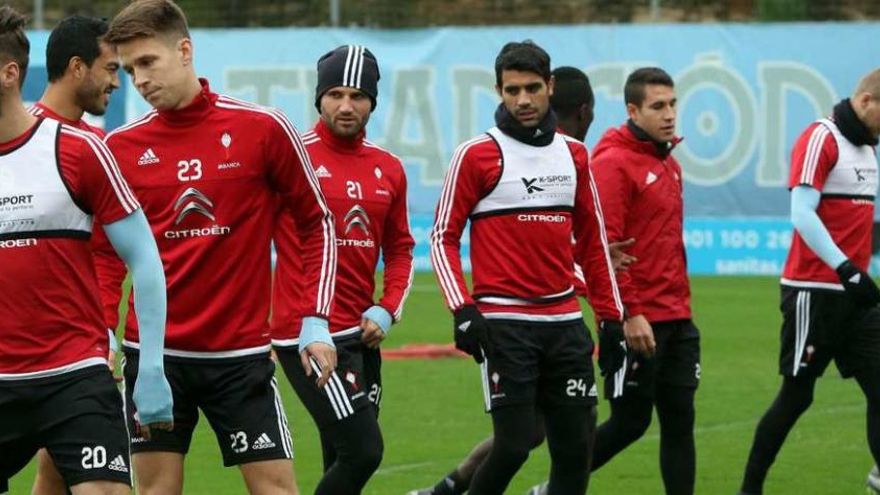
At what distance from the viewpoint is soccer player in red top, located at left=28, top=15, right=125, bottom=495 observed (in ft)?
24.1

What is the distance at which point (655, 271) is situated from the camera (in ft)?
29.2

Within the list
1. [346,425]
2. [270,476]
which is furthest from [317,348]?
[346,425]

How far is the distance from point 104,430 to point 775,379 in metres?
9.93

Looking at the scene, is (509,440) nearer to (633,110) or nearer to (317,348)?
(317,348)

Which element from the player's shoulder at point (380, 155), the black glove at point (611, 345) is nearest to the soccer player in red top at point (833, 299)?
the black glove at point (611, 345)

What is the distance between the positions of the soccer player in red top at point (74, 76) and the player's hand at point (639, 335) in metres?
2.72

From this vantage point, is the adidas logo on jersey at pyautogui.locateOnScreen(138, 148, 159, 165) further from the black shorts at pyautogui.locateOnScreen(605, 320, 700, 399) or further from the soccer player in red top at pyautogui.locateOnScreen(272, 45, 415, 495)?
the black shorts at pyautogui.locateOnScreen(605, 320, 700, 399)

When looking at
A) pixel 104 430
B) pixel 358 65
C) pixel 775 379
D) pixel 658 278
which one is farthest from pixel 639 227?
pixel 775 379

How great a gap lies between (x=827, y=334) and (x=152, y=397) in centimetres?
482

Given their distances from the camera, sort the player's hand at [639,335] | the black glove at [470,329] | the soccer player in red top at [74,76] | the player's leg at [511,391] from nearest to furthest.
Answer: the soccer player in red top at [74,76] → the black glove at [470,329] → the player's leg at [511,391] → the player's hand at [639,335]

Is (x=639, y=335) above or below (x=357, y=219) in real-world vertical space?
below

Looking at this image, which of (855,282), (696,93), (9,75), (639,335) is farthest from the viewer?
(696,93)

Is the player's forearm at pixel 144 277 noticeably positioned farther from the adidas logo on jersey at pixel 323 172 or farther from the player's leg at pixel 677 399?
the player's leg at pixel 677 399

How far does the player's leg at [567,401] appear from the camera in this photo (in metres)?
7.90
